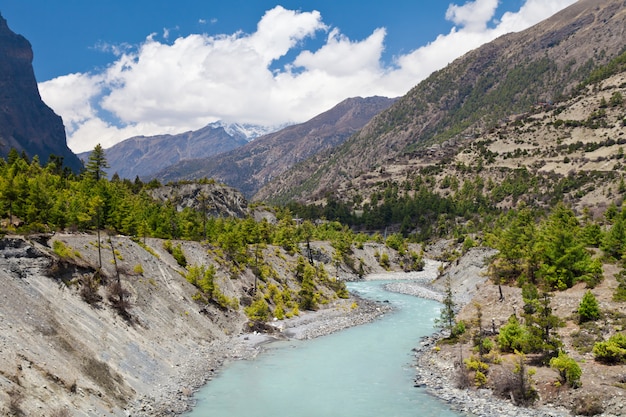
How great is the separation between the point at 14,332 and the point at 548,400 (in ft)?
120

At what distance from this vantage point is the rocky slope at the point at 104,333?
27.6 m

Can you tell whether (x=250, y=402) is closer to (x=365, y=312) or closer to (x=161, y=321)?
(x=161, y=321)

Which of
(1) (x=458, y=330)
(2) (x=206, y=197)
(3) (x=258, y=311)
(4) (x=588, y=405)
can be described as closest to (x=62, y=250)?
(3) (x=258, y=311)

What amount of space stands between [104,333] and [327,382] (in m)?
19.5

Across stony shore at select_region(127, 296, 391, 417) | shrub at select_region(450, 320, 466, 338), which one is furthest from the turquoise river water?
shrub at select_region(450, 320, 466, 338)

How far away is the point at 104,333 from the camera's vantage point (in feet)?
125

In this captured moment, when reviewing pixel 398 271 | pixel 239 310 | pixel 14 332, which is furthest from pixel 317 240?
pixel 14 332

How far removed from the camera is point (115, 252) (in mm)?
50625

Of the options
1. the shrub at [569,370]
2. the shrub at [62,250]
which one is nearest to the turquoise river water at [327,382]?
the shrub at [569,370]

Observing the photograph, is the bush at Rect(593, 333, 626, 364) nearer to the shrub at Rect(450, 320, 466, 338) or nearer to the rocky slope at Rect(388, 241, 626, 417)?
the rocky slope at Rect(388, 241, 626, 417)

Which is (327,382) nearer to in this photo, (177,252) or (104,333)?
(104,333)

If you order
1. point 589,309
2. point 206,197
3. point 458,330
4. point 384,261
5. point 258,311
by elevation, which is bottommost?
point 384,261

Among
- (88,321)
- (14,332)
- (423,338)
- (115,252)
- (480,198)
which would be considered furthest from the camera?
(480,198)

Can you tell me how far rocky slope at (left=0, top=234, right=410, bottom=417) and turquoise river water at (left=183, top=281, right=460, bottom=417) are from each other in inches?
106
